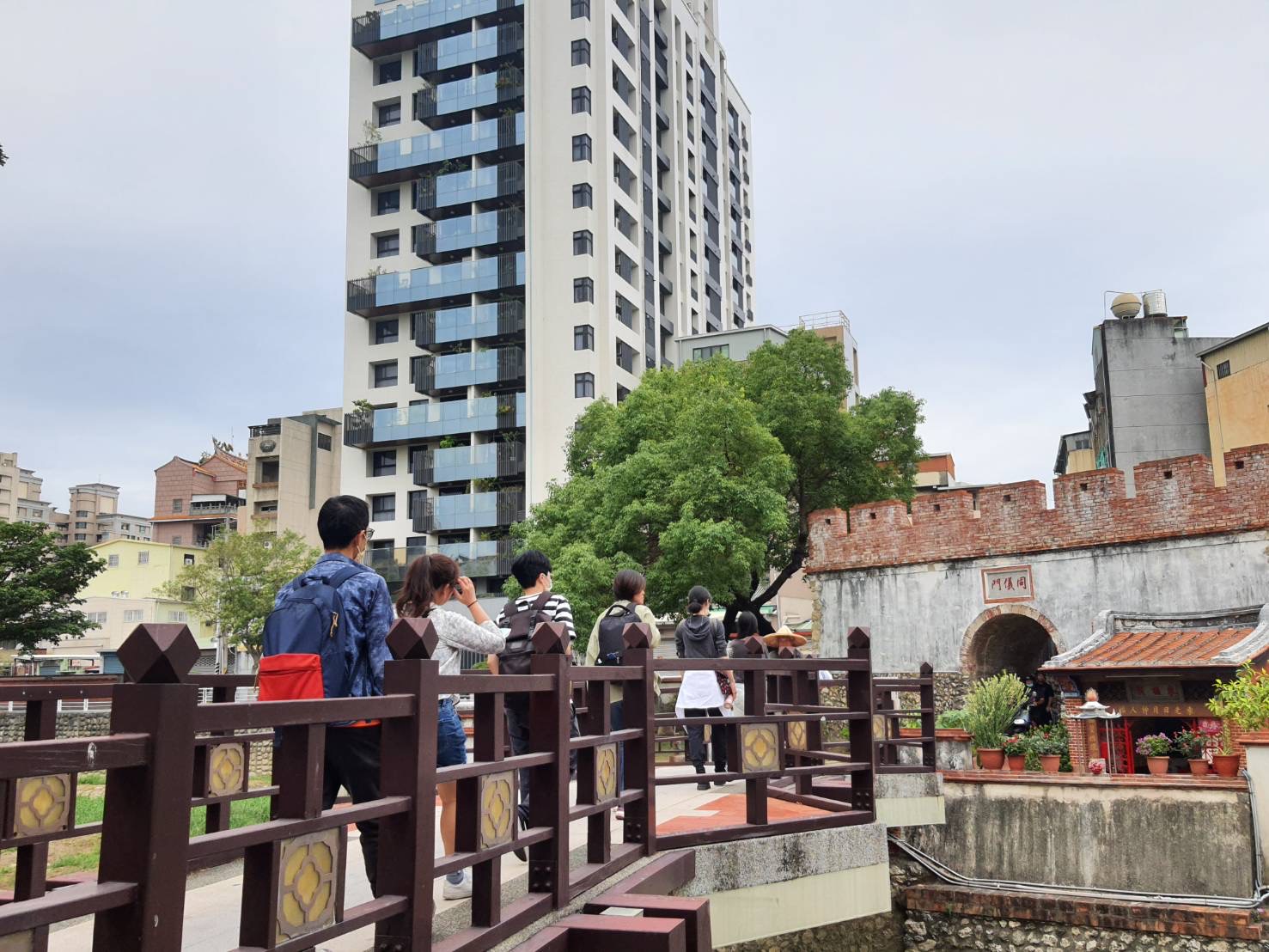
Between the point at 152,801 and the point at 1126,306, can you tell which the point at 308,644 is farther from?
the point at 1126,306

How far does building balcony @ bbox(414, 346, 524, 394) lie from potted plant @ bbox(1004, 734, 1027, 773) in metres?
27.1

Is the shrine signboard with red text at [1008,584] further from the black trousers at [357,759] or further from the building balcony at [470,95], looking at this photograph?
the building balcony at [470,95]

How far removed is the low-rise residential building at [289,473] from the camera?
48.2 meters

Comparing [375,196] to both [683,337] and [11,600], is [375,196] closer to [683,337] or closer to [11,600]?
[683,337]

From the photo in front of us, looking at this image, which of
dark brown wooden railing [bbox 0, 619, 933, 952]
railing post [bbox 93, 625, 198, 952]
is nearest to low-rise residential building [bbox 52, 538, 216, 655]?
dark brown wooden railing [bbox 0, 619, 933, 952]

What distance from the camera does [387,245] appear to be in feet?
140

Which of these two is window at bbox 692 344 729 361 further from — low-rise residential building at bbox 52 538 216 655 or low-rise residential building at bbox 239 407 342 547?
low-rise residential building at bbox 52 538 216 655

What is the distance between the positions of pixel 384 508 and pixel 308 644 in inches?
1492

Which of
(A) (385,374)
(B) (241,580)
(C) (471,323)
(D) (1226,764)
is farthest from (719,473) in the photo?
(A) (385,374)

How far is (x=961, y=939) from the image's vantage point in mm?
10898

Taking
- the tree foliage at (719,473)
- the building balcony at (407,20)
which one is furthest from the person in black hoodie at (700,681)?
the building balcony at (407,20)

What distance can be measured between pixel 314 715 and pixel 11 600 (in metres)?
41.0

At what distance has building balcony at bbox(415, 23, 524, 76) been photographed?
1598 inches

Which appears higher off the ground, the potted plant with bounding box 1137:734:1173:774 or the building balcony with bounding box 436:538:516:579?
the building balcony with bounding box 436:538:516:579
